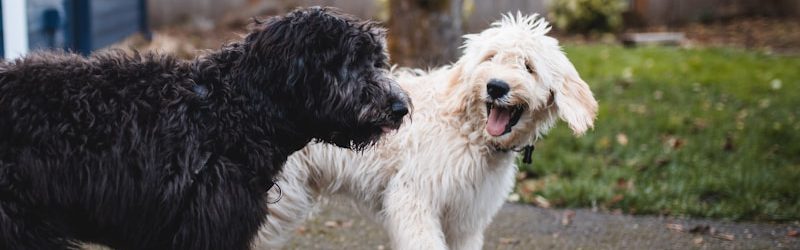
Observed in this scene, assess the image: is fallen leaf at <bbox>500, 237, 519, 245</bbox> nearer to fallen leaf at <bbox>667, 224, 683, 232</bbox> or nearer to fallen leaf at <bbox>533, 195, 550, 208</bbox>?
fallen leaf at <bbox>533, 195, 550, 208</bbox>

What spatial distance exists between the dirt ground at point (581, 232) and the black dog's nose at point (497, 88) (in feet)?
5.19

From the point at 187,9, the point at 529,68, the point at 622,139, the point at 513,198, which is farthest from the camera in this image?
the point at 187,9

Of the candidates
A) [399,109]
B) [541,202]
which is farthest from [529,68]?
[541,202]

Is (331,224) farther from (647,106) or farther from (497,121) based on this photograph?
(647,106)

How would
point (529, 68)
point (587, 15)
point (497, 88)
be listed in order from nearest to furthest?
point (497, 88) → point (529, 68) → point (587, 15)

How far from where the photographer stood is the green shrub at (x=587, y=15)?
1587cm

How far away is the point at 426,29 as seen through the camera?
8.35 metres

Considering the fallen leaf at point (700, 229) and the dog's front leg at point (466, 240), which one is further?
the fallen leaf at point (700, 229)

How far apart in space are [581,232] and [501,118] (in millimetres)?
1812

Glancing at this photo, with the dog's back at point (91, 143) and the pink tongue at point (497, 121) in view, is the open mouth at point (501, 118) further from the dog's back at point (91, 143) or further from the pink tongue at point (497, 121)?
the dog's back at point (91, 143)

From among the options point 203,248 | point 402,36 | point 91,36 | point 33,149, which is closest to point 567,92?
point 203,248

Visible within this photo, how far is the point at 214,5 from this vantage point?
663 inches

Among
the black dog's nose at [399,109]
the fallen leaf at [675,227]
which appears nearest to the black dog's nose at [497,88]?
the black dog's nose at [399,109]

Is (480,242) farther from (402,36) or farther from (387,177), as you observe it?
(402,36)
